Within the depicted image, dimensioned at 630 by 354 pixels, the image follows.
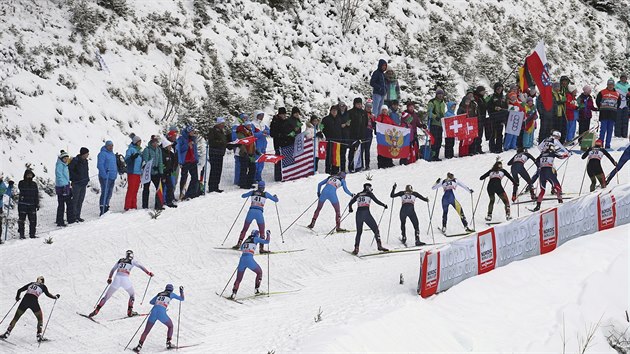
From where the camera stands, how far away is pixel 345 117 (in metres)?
27.3

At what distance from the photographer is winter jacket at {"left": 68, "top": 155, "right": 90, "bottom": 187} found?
75.7 feet

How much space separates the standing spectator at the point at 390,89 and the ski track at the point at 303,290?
667cm

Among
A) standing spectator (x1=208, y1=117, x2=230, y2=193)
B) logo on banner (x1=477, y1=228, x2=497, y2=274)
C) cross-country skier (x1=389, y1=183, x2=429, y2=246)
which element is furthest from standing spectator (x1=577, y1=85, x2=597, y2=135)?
logo on banner (x1=477, y1=228, x2=497, y2=274)

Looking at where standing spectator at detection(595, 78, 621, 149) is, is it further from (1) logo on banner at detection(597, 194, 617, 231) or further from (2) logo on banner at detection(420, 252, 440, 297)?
(2) logo on banner at detection(420, 252, 440, 297)

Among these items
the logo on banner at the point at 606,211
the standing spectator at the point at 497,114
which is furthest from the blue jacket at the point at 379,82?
the logo on banner at the point at 606,211

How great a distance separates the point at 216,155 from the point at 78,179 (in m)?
4.00

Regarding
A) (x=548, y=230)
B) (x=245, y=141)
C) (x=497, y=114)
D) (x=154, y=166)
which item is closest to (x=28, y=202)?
(x=154, y=166)

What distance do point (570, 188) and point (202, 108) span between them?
1163 centimetres

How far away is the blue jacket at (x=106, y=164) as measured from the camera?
2361 centimetres

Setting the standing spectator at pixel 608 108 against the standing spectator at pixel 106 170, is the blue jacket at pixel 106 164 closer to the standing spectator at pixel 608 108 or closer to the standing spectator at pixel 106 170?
the standing spectator at pixel 106 170

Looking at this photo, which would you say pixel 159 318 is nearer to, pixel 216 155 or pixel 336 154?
pixel 216 155

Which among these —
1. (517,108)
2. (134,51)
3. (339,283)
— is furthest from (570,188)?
(134,51)

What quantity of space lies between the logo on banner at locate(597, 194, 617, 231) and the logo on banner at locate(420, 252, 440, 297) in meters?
→ 5.64

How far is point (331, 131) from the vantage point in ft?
88.5
